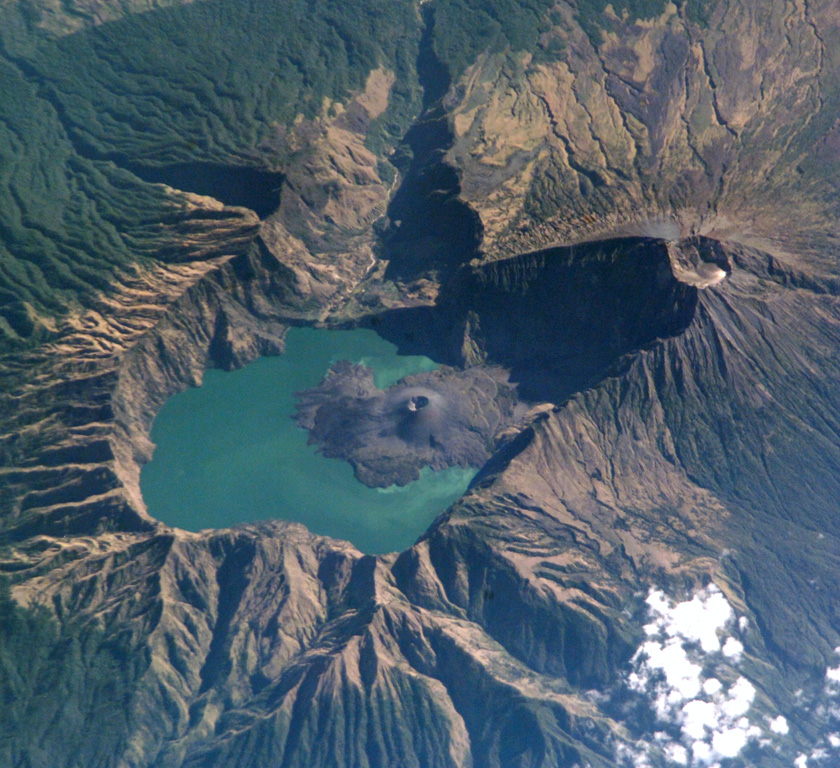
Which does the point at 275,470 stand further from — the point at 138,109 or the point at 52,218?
the point at 138,109

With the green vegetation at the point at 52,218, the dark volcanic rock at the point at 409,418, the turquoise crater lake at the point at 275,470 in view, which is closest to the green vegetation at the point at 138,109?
the green vegetation at the point at 52,218

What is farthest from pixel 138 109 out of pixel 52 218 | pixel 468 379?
pixel 468 379

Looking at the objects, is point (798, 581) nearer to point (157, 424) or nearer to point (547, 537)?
point (547, 537)

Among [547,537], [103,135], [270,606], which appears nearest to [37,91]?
[103,135]

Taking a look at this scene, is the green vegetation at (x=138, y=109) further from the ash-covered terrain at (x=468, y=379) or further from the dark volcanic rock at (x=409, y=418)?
the dark volcanic rock at (x=409, y=418)

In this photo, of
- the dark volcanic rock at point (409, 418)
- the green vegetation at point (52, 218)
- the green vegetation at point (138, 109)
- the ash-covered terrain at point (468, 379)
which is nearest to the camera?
the ash-covered terrain at point (468, 379)

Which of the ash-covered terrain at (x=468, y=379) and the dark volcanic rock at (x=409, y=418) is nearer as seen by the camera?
the ash-covered terrain at (x=468, y=379)

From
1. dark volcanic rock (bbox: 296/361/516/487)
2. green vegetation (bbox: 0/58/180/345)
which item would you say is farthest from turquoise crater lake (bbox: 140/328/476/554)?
green vegetation (bbox: 0/58/180/345)
